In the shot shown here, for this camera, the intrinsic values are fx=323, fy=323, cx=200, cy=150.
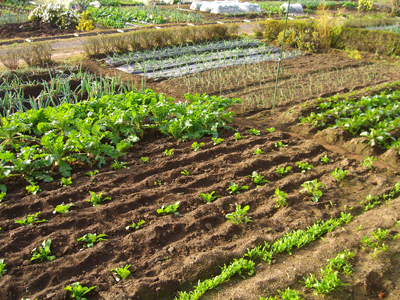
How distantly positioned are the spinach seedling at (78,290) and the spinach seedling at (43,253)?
17.2 inches

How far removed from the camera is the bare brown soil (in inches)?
98.5

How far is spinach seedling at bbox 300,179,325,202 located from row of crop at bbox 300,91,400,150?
58.8 inches

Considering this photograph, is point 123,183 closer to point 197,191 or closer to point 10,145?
point 197,191

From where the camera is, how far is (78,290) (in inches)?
92.7

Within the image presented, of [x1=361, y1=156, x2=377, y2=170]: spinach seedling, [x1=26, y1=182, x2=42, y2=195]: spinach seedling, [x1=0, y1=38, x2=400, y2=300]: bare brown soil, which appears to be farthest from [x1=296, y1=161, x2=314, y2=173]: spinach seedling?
[x1=26, y1=182, x2=42, y2=195]: spinach seedling

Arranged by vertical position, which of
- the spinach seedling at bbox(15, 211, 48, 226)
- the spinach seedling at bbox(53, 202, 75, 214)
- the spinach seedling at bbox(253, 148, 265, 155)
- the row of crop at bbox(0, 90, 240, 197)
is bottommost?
the spinach seedling at bbox(15, 211, 48, 226)

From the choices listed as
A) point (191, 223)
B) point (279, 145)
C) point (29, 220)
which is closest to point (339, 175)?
point (279, 145)

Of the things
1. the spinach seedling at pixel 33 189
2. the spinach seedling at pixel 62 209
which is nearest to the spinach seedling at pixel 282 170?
the spinach seedling at pixel 62 209

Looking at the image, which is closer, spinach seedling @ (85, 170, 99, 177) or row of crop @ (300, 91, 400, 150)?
spinach seedling @ (85, 170, 99, 177)

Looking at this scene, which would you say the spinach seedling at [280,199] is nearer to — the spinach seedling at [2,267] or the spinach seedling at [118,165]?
the spinach seedling at [118,165]

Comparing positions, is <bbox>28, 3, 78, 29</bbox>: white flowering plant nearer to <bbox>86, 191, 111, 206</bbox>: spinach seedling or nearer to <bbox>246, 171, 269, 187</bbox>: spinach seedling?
<bbox>86, 191, 111, 206</bbox>: spinach seedling

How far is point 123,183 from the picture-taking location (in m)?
3.70

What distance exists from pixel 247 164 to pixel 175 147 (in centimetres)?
104

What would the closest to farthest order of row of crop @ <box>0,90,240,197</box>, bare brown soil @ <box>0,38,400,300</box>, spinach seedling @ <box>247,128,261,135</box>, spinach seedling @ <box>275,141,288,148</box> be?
bare brown soil @ <box>0,38,400,300</box>, row of crop @ <box>0,90,240,197</box>, spinach seedling @ <box>275,141,288,148</box>, spinach seedling @ <box>247,128,261,135</box>
